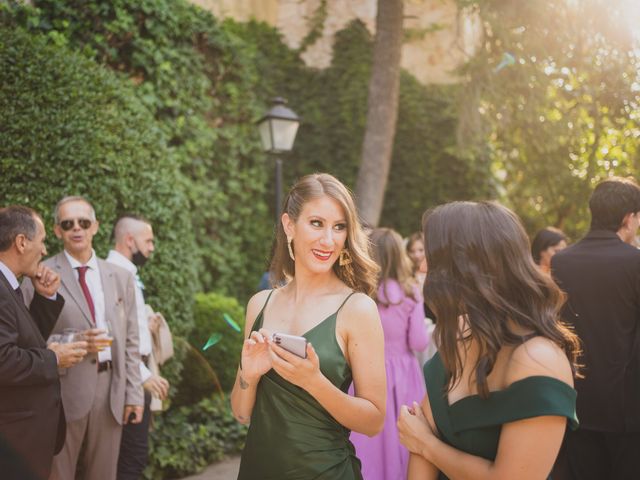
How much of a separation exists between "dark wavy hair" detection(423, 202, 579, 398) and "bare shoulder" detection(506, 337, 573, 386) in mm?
33

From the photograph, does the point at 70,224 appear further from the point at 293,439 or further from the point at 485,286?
the point at 485,286

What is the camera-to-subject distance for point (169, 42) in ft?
30.2

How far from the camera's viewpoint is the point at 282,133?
8.74 m

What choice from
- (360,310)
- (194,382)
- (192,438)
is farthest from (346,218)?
(194,382)

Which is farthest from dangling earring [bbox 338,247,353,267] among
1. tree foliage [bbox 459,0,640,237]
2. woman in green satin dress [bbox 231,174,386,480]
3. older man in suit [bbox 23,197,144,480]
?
tree foliage [bbox 459,0,640,237]

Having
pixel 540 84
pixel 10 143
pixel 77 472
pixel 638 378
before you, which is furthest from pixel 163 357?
pixel 540 84

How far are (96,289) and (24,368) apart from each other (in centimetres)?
130

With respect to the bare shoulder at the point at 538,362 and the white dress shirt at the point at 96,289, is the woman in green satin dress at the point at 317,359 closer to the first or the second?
the bare shoulder at the point at 538,362

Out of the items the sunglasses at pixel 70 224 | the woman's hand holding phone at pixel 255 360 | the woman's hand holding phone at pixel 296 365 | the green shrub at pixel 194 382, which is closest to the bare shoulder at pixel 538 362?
the woman's hand holding phone at pixel 296 365

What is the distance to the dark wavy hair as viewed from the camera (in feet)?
6.70

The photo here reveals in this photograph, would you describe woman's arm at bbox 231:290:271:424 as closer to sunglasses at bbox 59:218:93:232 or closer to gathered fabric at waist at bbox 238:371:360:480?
gathered fabric at waist at bbox 238:371:360:480

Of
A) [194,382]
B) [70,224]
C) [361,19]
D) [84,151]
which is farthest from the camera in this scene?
[361,19]

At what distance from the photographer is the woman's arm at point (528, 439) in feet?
6.32

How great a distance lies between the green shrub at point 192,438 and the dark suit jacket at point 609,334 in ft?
13.7
